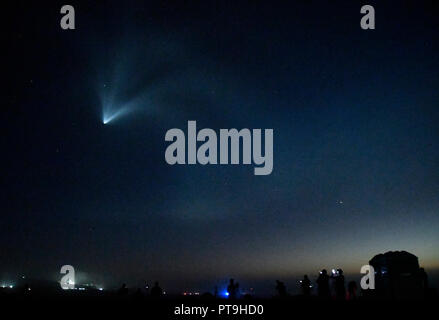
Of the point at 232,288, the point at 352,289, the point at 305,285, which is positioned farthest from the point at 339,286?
the point at 232,288

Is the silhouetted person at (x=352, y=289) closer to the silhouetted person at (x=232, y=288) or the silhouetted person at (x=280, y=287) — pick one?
the silhouetted person at (x=280, y=287)

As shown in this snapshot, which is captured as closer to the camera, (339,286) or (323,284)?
A: (339,286)

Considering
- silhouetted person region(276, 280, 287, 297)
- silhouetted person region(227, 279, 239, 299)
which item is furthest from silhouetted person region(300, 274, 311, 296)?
silhouetted person region(227, 279, 239, 299)

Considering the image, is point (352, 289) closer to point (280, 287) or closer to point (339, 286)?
point (339, 286)

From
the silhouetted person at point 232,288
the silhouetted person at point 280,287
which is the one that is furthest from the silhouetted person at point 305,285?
the silhouetted person at point 232,288

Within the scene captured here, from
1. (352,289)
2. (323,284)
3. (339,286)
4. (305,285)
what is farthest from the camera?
(305,285)

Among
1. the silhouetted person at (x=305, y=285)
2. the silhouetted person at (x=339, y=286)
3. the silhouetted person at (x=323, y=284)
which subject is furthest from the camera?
the silhouetted person at (x=305, y=285)

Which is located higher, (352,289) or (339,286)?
(339,286)

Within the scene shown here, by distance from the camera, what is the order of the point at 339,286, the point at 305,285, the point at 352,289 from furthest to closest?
the point at 305,285
the point at 352,289
the point at 339,286

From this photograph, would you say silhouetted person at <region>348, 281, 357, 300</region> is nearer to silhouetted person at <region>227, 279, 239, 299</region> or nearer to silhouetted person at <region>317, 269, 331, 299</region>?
silhouetted person at <region>317, 269, 331, 299</region>
